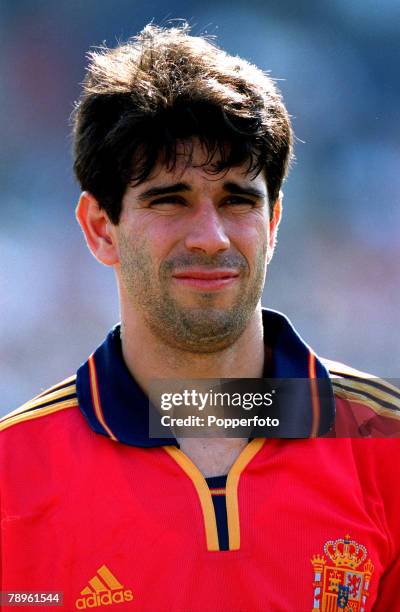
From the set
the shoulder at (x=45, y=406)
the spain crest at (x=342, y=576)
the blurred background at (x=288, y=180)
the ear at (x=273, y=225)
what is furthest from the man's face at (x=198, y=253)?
the blurred background at (x=288, y=180)

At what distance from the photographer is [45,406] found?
5.49 feet

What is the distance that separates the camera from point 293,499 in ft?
4.96

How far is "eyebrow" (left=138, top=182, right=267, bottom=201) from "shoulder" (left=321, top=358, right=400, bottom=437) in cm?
40

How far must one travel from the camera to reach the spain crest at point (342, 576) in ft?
4.79

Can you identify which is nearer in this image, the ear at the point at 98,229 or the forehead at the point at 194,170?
the forehead at the point at 194,170

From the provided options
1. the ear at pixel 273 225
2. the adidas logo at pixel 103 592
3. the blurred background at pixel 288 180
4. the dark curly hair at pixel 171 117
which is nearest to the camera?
the adidas logo at pixel 103 592

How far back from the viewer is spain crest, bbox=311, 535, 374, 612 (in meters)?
1.46

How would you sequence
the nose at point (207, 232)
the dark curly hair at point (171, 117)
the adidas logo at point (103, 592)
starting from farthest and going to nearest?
the dark curly hair at point (171, 117)
the nose at point (207, 232)
the adidas logo at point (103, 592)

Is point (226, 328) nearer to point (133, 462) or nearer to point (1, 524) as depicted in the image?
point (133, 462)

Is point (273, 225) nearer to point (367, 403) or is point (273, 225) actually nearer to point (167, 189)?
point (167, 189)

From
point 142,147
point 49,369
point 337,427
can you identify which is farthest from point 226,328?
point 49,369

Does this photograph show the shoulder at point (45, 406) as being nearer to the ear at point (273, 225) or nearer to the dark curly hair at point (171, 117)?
the dark curly hair at point (171, 117)

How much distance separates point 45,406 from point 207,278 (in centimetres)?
42

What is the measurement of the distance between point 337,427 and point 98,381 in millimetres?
476
